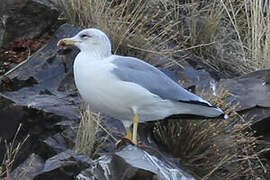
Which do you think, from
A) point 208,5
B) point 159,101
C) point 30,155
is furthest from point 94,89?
point 208,5

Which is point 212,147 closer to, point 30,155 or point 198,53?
point 30,155

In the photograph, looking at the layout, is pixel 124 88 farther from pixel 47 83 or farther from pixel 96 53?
pixel 47 83

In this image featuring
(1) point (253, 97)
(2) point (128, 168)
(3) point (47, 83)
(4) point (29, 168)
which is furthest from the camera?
(1) point (253, 97)

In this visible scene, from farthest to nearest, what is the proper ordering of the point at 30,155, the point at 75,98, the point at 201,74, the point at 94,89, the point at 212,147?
the point at 201,74 → the point at 75,98 → the point at 212,147 → the point at 30,155 → the point at 94,89

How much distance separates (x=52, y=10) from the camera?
23.7ft

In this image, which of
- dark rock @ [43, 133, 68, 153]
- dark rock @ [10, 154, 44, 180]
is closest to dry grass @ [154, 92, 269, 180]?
dark rock @ [43, 133, 68, 153]

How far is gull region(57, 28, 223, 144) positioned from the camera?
4.48m

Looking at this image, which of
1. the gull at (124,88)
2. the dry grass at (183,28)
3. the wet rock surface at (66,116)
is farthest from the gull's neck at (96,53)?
the dry grass at (183,28)

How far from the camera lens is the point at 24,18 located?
7.18 m

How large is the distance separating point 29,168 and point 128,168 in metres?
0.72

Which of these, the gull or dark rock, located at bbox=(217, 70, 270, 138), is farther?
dark rock, located at bbox=(217, 70, 270, 138)

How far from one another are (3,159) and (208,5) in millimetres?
3937

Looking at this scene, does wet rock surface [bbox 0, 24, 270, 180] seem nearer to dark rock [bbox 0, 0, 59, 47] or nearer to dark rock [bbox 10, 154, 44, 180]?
dark rock [bbox 10, 154, 44, 180]

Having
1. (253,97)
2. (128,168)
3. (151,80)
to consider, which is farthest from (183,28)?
(128,168)
